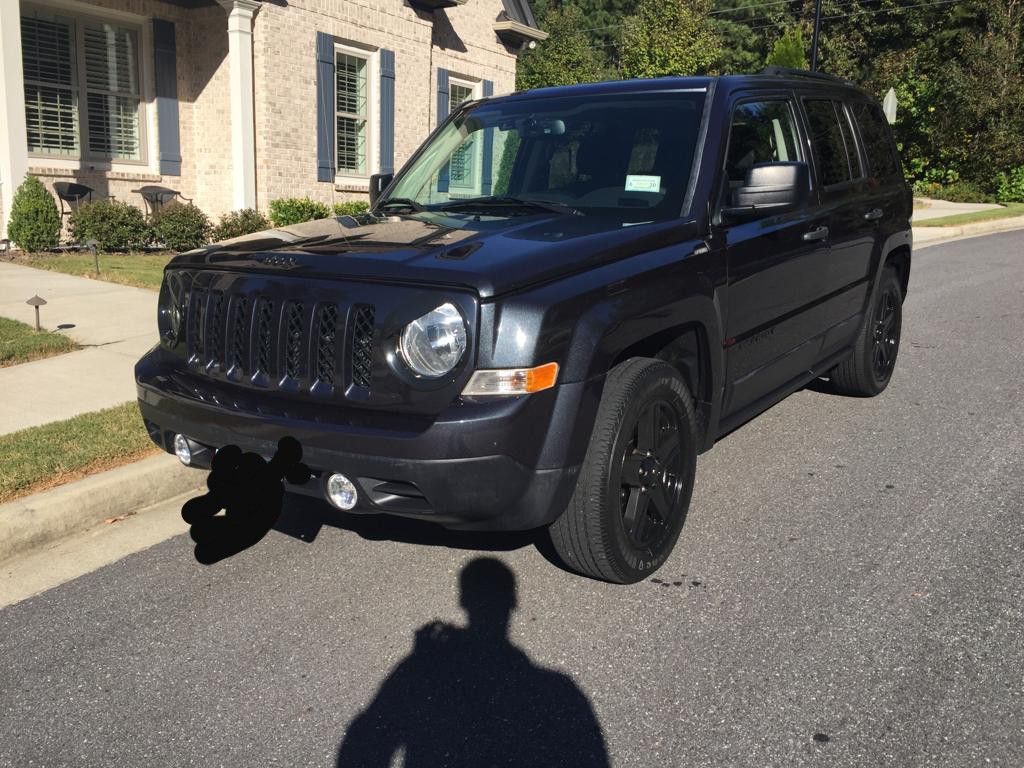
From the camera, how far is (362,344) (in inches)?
119

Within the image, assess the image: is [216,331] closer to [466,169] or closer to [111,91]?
[466,169]

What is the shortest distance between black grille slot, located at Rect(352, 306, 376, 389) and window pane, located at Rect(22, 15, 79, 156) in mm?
11975

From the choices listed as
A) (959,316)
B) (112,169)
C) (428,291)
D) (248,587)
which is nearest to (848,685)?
(428,291)

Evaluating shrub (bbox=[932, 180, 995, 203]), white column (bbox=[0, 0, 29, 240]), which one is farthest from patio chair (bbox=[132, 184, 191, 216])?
shrub (bbox=[932, 180, 995, 203])

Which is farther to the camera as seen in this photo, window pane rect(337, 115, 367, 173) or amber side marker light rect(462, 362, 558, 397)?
window pane rect(337, 115, 367, 173)

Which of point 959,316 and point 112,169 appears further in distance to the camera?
point 112,169

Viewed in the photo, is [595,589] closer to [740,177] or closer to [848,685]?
[848,685]

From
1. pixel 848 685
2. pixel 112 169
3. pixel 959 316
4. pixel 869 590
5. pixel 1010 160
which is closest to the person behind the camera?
pixel 848 685

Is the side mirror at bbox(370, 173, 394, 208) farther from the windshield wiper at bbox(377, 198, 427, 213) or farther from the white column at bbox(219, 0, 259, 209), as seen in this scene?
the white column at bbox(219, 0, 259, 209)

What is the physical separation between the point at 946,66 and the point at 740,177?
94.7 ft

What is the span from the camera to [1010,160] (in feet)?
94.3

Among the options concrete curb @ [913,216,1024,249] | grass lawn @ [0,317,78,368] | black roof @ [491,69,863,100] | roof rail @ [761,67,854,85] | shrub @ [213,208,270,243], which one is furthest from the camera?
concrete curb @ [913,216,1024,249]

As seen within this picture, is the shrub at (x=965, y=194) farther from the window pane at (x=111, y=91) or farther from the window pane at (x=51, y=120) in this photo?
the window pane at (x=51, y=120)

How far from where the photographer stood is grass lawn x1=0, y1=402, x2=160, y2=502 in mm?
4266
